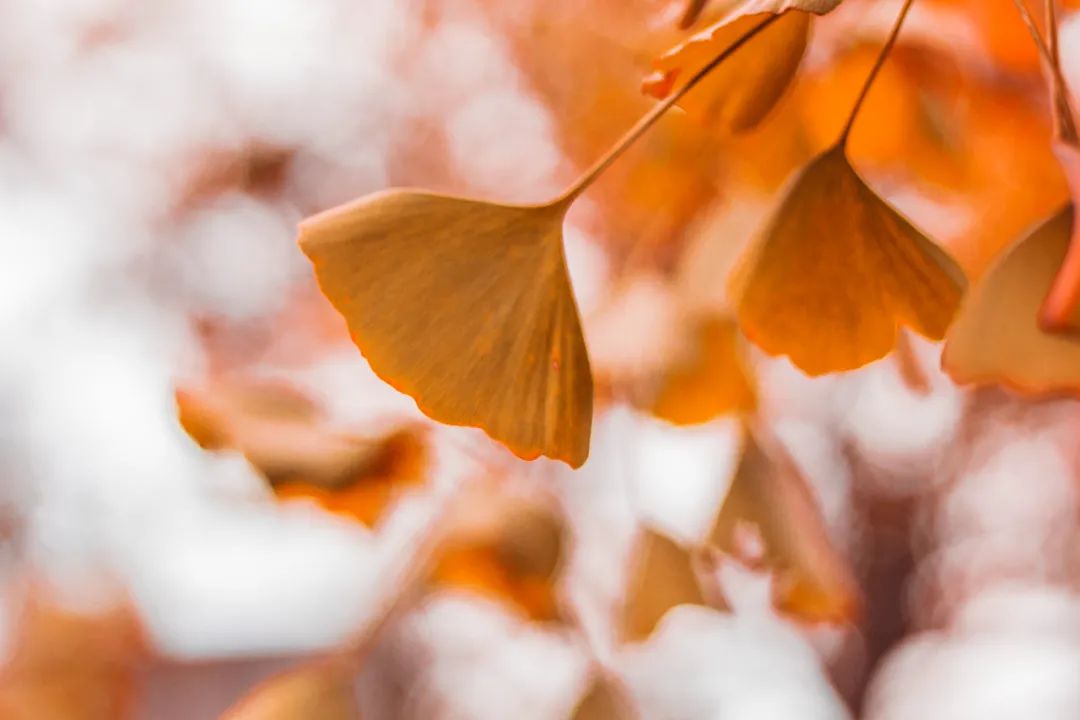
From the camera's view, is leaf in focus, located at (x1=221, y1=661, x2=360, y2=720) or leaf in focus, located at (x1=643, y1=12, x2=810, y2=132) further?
leaf in focus, located at (x1=221, y1=661, x2=360, y2=720)

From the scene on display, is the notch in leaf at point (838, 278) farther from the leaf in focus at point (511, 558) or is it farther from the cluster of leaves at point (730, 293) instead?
the leaf in focus at point (511, 558)

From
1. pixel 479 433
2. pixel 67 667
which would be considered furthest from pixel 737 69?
pixel 67 667

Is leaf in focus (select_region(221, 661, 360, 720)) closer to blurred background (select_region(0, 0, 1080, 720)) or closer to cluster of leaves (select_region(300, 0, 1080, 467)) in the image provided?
blurred background (select_region(0, 0, 1080, 720))

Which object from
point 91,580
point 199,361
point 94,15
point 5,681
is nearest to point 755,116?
point 5,681

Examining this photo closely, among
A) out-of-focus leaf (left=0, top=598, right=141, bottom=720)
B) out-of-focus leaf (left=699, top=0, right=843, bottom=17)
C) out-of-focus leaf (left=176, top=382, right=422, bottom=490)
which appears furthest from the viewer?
out-of-focus leaf (left=0, top=598, right=141, bottom=720)

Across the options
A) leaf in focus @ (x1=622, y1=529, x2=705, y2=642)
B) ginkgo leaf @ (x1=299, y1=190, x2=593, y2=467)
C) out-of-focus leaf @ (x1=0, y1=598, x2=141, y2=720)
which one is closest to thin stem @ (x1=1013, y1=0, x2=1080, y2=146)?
ginkgo leaf @ (x1=299, y1=190, x2=593, y2=467)

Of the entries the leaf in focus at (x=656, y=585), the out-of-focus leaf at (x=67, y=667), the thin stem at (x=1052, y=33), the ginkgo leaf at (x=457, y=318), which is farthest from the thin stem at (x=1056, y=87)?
the out-of-focus leaf at (x=67, y=667)
